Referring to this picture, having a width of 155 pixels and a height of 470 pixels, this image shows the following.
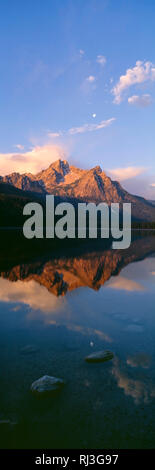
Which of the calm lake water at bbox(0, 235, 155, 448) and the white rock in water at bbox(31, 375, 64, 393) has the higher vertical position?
the white rock in water at bbox(31, 375, 64, 393)

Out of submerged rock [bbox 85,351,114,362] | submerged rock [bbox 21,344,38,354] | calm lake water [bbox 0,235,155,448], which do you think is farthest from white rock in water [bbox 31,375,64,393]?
submerged rock [bbox 21,344,38,354]

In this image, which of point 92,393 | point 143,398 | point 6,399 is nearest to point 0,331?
point 6,399

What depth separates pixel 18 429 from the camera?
8062 millimetres

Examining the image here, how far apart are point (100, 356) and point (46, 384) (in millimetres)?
3621

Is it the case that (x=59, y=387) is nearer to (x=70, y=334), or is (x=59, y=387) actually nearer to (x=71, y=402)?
(x=71, y=402)

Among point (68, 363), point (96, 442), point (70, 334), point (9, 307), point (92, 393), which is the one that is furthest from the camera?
point (9, 307)

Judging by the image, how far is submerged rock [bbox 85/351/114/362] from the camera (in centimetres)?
1289

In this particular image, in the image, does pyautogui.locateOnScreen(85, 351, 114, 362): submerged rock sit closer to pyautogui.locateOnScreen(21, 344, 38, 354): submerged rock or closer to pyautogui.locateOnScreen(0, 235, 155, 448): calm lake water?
pyautogui.locateOnScreen(0, 235, 155, 448): calm lake water

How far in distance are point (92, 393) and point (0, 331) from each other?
331 inches

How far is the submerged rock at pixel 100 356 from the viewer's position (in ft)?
42.3

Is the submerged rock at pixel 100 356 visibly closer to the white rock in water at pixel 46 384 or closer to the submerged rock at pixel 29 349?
the white rock in water at pixel 46 384

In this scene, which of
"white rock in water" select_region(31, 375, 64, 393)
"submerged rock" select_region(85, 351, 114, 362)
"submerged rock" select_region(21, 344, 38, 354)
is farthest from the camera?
"submerged rock" select_region(21, 344, 38, 354)

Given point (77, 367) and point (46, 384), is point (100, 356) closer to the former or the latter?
point (77, 367)

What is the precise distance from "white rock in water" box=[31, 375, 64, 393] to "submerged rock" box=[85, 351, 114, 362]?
2.57 meters
